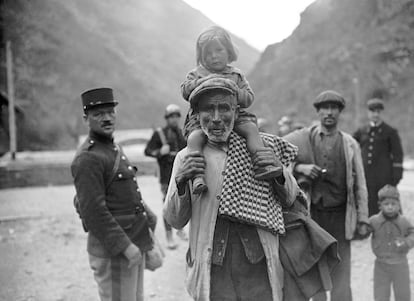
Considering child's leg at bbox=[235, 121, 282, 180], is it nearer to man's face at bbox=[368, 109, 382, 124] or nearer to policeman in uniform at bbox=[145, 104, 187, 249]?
man's face at bbox=[368, 109, 382, 124]

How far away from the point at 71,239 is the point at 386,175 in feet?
15.8

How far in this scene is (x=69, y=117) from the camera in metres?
37.0

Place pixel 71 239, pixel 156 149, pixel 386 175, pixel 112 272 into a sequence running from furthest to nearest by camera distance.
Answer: pixel 71 239
pixel 156 149
pixel 386 175
pixel 112 272

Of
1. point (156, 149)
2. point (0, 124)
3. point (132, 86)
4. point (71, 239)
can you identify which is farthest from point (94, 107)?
point (132, 86)

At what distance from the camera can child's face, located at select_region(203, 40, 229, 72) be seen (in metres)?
2.38

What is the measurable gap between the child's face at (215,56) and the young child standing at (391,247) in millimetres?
2124

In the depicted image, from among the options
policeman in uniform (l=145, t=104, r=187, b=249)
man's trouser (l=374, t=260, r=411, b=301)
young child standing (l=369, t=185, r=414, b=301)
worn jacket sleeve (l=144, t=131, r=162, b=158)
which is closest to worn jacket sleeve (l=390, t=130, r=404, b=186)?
young child standing (l=369, t=185, r=414, b=301)

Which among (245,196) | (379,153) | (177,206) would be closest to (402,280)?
(379,153)

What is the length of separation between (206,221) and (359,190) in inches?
74.1

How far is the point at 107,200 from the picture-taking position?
298 centimetres

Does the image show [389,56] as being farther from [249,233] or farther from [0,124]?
[249,233]

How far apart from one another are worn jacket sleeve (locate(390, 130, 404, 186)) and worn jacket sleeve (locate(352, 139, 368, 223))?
2.02 metres

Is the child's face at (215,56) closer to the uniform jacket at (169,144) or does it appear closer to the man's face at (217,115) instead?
the man's face at (217,115)

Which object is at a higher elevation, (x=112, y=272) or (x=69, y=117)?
(x=69, y=117)
